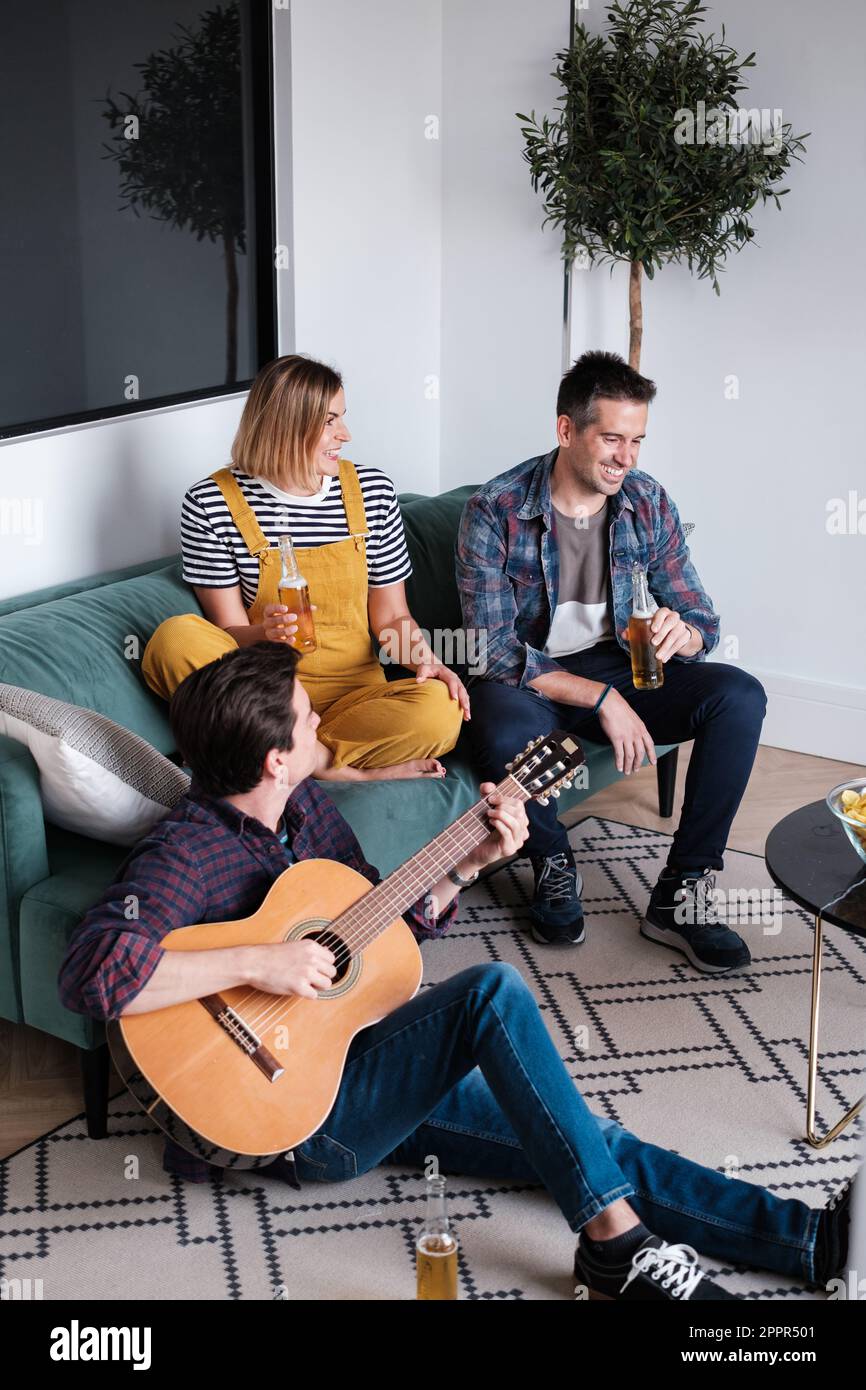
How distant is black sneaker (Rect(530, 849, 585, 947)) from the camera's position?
295 centimetres

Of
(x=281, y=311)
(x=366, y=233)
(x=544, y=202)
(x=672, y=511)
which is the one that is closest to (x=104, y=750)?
(x=672, y=511)

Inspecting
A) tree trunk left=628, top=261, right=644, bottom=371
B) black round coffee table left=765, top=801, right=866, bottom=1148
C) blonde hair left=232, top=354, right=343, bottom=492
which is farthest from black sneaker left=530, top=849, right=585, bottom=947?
tree trunk left=628, top=261, right=644, bottom=371

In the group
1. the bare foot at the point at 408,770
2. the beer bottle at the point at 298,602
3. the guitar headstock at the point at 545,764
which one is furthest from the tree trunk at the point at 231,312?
the guitar headstock at the point at 545,764

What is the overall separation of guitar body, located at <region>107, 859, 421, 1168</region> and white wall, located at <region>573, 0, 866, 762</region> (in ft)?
7.66

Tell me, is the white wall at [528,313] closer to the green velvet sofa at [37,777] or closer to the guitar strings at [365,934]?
the green velvet sofa at [37,777]

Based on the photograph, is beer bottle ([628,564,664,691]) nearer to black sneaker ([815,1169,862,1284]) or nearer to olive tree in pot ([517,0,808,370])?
olive tree in pot ([517,0,808,370])

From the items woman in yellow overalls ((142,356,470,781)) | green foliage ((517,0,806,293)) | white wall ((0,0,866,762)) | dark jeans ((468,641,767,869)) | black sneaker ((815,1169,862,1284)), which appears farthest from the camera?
white wall ((0,0,866,762))

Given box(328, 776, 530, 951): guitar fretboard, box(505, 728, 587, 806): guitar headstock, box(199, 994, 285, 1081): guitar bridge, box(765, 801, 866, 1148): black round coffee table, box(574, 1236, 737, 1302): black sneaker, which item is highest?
box(505, 728, 587, 806): guitar headstock

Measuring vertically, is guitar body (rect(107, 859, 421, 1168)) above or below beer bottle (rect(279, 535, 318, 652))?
below

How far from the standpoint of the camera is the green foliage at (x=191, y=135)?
3156mm

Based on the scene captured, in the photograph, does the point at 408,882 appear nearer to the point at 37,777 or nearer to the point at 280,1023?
the point at 280,1023

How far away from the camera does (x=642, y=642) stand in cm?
299

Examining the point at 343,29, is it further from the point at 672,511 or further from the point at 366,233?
the point at 672,511

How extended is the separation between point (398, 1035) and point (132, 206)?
202 cm
